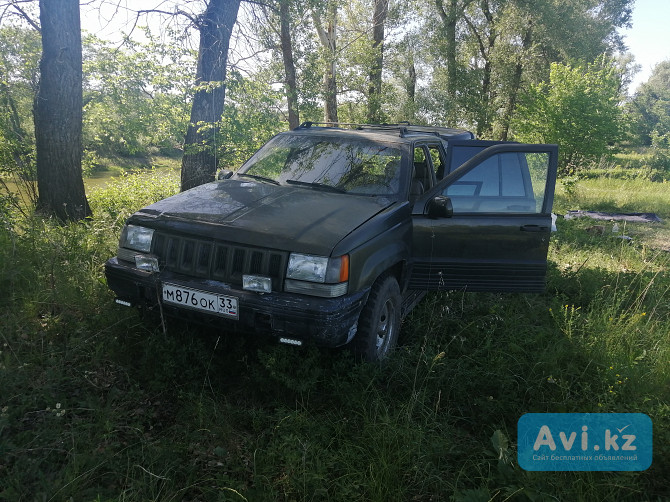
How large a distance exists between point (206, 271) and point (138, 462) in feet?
3.97

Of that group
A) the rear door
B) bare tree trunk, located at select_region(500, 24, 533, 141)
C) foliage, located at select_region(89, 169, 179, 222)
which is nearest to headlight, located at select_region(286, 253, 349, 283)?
the rear door

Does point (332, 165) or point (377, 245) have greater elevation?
→ point (332, 165)

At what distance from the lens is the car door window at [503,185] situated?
13.6 feet

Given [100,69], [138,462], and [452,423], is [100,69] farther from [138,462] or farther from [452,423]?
[452,423]

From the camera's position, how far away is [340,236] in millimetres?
3078

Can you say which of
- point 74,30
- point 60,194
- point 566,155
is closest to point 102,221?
point 60,194

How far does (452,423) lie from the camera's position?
3041 mm

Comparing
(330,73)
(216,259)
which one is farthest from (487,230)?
(330,73)

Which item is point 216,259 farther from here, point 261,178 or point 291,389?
point 261,178

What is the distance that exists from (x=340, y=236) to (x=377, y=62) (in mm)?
17323

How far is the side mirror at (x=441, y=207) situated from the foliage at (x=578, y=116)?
548 inches

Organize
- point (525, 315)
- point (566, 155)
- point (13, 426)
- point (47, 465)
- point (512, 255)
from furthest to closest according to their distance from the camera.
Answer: point (566, 155)
point (525, 315)
point (512, 255)
point (13, 426)
point (47, 465)

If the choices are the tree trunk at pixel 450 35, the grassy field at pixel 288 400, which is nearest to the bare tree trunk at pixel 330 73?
the tree trunk at pixel 450 35

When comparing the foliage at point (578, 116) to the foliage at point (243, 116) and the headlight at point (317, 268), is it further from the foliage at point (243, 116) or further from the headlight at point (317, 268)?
the headlight at point (317, 268)
